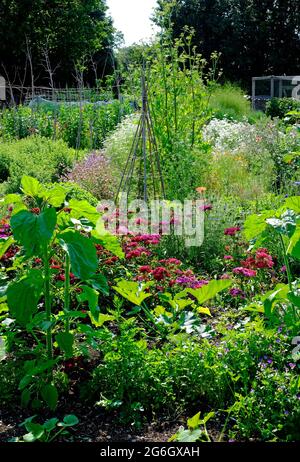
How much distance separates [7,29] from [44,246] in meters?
28.6

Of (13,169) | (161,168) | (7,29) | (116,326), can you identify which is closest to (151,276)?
(116,326)

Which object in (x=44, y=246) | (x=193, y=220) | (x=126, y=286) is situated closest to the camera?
(x=44, y=246)

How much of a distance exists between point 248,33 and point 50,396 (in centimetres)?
3136

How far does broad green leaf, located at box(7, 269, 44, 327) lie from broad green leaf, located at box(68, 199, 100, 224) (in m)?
0.42

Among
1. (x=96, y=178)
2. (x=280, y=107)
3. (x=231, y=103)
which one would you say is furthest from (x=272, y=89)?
(x=96, y=178)

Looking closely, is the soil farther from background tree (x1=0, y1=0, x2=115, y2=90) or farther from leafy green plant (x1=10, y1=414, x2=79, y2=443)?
background tree (x1=0, y1=0, x2=115, y2=90)

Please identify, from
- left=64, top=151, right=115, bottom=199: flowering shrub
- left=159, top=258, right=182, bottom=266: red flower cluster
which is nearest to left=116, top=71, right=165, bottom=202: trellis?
left=64, top=151, right=115, bottom=199: flowering shrub

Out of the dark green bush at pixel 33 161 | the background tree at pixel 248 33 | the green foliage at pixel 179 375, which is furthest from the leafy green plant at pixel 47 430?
the background tree at pixel 248 33

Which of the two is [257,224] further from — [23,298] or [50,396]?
[50,396]

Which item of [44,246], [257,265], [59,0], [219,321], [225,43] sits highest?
[59,0]

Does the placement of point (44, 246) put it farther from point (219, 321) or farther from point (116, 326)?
point (219, 321)

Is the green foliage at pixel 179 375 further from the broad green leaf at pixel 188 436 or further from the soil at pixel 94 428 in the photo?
the broad green leaf at pixel 188 436

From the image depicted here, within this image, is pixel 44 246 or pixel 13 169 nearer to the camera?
pixel 44 246

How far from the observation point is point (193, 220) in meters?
5.54
